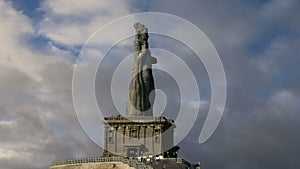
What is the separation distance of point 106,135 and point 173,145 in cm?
1251

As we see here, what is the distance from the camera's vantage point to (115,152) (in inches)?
3775

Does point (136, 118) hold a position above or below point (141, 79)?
below

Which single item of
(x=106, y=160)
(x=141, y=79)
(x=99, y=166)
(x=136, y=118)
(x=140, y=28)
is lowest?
(x=99, y=166)

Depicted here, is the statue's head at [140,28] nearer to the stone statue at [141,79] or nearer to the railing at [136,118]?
the stone statue at [141,79]

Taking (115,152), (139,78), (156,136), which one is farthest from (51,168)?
(139,78)

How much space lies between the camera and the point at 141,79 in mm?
103125

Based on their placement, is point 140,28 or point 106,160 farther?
point 140,28

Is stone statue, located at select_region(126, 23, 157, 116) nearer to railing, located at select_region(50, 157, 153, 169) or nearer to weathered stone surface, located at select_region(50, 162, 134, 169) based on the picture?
railing, located at select_region(50, 157, 153, 169)

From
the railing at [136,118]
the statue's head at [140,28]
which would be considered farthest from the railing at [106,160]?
the statue's head at [140,28]

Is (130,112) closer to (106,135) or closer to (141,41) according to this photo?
(106,135)

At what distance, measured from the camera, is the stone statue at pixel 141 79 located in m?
101

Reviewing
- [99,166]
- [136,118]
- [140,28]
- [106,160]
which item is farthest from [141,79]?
[99,166]

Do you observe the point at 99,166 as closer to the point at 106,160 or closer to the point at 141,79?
the point at 106,160

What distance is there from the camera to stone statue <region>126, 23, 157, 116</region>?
331 feet
